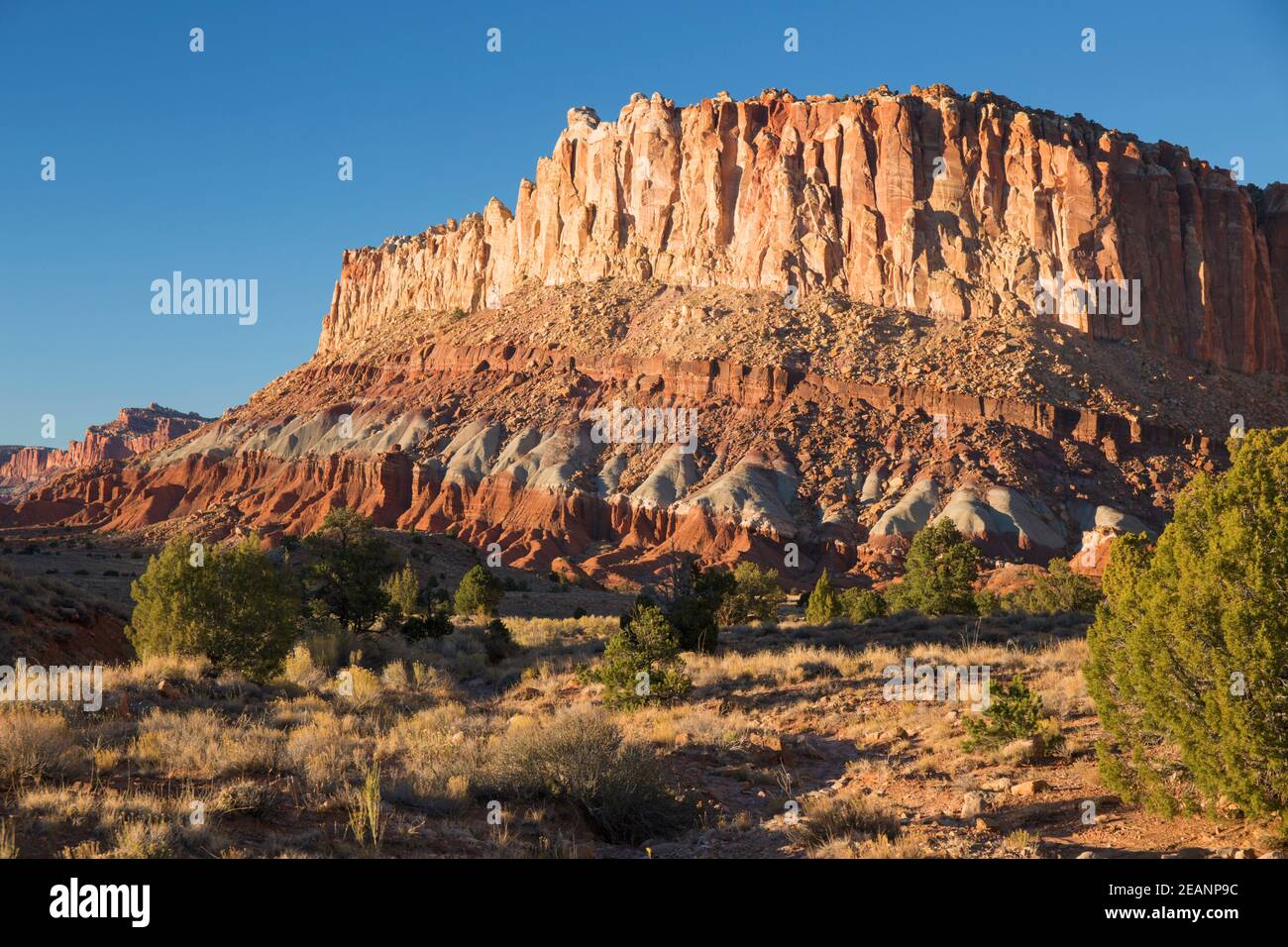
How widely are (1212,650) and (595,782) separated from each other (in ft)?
20.8

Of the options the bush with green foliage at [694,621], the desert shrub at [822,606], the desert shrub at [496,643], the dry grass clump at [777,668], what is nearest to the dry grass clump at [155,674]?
the desert shrub at [496,643]

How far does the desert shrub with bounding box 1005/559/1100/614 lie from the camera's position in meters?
38.6

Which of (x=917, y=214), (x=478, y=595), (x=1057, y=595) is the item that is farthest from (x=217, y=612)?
(x=917, y=214)

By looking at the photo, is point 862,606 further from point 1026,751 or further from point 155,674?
point 155,674

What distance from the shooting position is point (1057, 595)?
Answer: 41469 mm

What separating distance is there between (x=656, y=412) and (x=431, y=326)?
164 feet

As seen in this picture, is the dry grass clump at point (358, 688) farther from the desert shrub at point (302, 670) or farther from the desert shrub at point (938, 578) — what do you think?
the desert shrub at point (938, 578)

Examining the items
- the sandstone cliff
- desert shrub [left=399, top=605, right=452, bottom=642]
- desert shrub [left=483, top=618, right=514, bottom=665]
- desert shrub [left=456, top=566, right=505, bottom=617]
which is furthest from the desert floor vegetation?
the sandstone cliff

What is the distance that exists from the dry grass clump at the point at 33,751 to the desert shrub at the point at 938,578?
30.1 metres

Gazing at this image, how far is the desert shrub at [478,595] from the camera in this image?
40.5m

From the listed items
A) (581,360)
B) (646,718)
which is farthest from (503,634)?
(581,360)

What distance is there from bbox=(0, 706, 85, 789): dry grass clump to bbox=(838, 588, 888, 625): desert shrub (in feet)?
90.5

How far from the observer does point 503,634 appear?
29.0 meters
